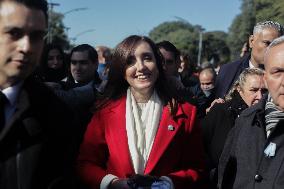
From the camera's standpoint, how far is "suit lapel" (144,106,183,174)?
3.42 metres

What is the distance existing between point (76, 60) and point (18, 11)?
10.5ft

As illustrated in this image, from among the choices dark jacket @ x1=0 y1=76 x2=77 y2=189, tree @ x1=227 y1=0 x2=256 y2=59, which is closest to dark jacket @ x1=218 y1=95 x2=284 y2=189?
dark jacket @ x1=0 y1=76 x2=77 y2=189

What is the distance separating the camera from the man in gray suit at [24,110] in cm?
197

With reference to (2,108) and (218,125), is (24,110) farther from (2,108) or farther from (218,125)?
(218,125)

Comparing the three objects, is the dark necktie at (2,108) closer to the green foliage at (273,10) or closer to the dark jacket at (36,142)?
the dark jacket at (36,142)

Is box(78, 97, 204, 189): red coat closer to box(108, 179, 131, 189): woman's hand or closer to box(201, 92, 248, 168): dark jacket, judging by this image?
box(108, 179, 131, 189): woman's hand

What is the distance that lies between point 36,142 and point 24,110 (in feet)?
0.51

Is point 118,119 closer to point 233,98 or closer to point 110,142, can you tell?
point 110,142

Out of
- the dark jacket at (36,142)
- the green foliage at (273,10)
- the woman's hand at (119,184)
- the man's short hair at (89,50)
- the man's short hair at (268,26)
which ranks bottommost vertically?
the woman's hand at (119,184)

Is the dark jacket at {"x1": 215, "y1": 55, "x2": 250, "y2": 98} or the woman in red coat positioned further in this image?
the dark jacket at {"x1": 215, "y1": 55, "x2": 250, "y2": 98}

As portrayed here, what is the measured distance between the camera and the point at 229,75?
219 inches

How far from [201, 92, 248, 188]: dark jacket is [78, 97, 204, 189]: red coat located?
0.47 m

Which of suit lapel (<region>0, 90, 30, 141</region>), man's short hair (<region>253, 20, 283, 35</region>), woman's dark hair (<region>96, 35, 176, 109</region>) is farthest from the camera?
man's short hair (<region>253, 20, 283, 35</region>)

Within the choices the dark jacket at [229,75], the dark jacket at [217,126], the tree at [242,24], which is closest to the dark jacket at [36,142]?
the dark jacket at [217,126]
